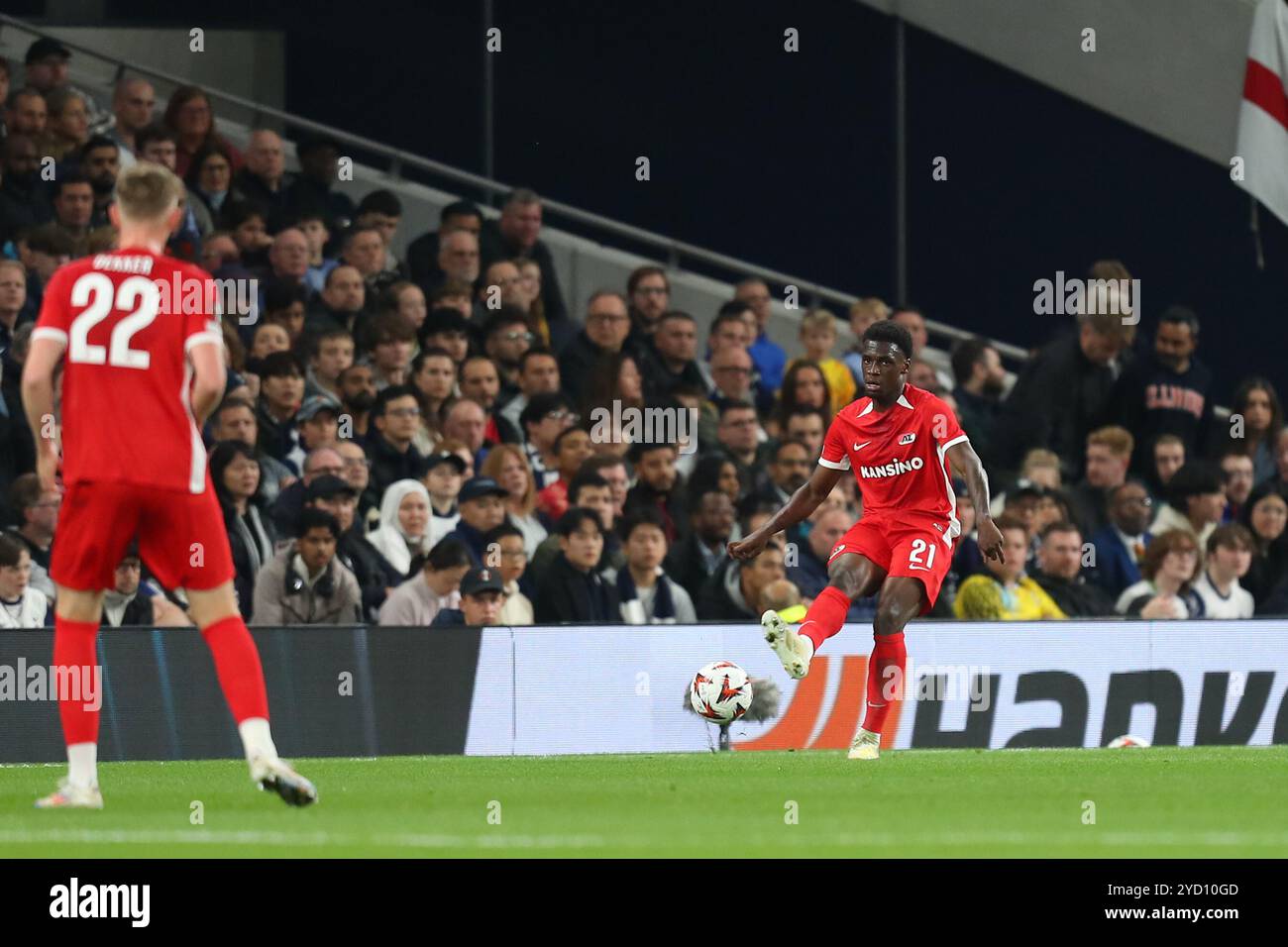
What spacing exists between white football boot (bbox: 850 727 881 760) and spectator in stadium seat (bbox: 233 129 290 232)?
24.8 ft

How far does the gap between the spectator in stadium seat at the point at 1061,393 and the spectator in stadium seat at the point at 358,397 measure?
4869 mm

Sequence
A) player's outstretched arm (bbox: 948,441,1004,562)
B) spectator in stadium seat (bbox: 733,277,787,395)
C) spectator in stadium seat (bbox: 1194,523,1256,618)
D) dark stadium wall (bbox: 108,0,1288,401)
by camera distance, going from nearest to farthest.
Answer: player's outstretched arm (bbox: 948,441,1004,562)
spectator in stadium seat (bbox: 1194,523,1256,618)
spectator in stadium seat (bbox: 733,277,787,395)
dark stadium wall (bbox: 108,0,1288,401)

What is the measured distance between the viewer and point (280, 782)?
7.95 metres

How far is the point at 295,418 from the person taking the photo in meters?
15.6

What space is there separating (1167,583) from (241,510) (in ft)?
20.2

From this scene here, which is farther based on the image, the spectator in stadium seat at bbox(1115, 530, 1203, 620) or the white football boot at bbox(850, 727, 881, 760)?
the spectator in stadium seat at bbox(1115, 530, 1203, 620)

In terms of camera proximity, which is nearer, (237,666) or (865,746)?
(237,666)

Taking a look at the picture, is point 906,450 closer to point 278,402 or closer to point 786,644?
point 786,644

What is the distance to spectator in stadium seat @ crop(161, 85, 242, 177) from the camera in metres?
17.3

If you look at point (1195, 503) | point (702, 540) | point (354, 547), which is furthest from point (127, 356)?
point (1195, 503)

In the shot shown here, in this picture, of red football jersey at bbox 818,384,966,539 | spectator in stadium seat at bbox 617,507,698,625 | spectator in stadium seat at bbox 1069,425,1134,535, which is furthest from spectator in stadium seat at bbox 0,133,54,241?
spectator in stadium seat at bbox 1069,425,1134,535

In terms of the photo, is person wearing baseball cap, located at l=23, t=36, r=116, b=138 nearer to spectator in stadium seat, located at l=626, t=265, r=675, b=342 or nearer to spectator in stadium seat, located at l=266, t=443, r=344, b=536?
spectator in stadium seat, located at l=266, t=443, r=344, b=536

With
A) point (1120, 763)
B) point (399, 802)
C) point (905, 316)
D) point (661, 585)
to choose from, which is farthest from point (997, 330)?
point (399, 802)

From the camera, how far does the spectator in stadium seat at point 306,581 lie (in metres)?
13.9
